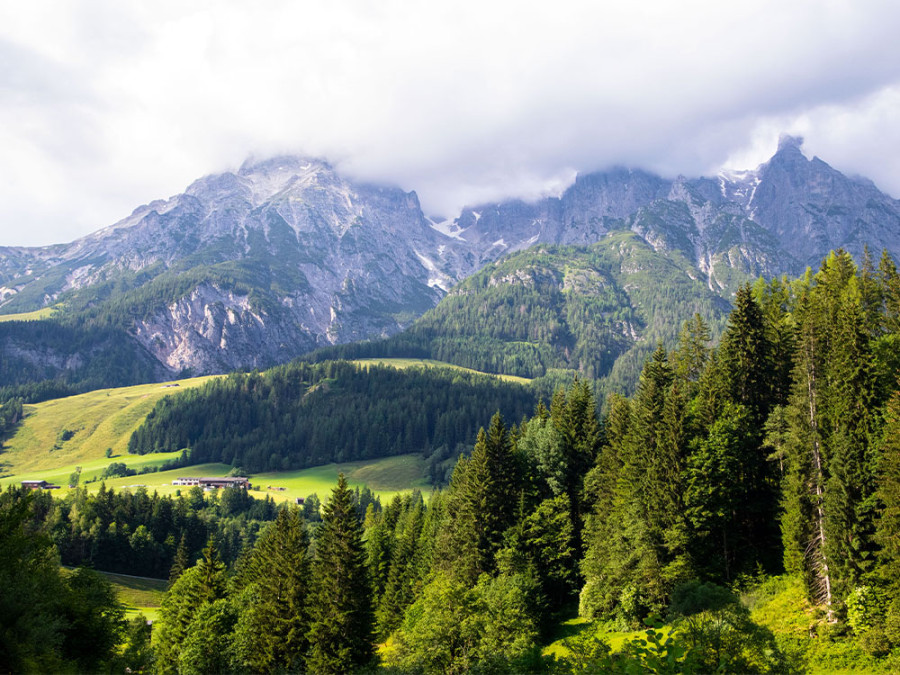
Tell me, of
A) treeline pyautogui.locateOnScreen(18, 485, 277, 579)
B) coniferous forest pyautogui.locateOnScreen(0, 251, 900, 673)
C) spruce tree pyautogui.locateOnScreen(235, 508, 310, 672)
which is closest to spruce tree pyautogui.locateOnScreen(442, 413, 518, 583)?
coniferous forest pyautogui.locateOnScreen(0, 251, 900, 673)

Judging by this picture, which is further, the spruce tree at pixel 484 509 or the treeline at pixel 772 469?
the spruce tree at pixel 484 509

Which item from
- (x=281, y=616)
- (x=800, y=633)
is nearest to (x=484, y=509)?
(x=281, y=616)

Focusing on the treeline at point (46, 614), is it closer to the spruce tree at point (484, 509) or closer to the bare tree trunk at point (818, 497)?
the spruce tree at point (484, 509)

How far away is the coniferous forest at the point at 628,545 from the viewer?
37.1m

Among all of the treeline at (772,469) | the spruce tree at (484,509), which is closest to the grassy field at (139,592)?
the spruce tree at (484,509)

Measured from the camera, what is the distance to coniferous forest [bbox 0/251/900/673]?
1462 inches

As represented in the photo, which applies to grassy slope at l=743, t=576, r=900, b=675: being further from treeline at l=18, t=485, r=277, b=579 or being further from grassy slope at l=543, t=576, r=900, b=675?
treeline at l=18, t=485, r=277, b=579

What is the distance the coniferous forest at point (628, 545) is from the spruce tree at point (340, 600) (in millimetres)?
187

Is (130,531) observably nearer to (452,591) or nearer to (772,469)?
(452,591)

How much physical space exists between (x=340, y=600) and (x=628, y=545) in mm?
Answer: 28541

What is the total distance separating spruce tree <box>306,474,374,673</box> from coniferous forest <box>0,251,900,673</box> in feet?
0.61

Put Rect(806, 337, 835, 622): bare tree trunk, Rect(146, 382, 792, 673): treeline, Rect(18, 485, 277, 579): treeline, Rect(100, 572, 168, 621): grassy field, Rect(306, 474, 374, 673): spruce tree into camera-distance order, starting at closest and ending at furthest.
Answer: Rect(806, 337, 835, 622): bare tree trunk → Rect(146, 382, 792, 673): treeline → Rect(306, 474, 374, 673): spruce tree → Rect(100, 572, 168, 621): grassy field → Rect(18, 485, 277, 579): treeline

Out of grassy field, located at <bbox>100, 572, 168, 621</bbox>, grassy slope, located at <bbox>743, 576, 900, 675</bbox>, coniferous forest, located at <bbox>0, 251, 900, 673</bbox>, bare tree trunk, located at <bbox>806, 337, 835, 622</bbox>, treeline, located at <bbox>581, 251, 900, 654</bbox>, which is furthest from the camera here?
grassy field, located at <bbox>100, 572, 168, 621</bbox>

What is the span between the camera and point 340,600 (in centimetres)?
5319
